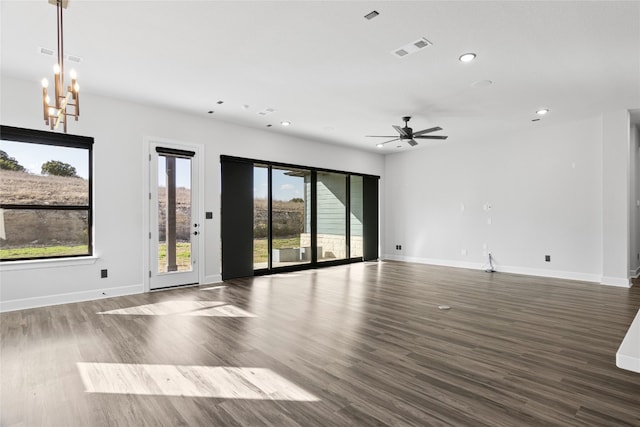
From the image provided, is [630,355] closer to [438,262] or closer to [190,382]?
[190,382]

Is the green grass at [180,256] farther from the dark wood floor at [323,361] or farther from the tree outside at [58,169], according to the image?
the tree outside at [58,169]

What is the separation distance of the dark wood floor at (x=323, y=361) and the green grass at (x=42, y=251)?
2.61 feet

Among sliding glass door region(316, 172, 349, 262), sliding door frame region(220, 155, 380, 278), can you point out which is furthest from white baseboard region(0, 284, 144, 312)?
sliding glass door region(316, 172, 349, 262)

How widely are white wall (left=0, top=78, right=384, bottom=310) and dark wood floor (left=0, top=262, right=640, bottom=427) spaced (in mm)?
352

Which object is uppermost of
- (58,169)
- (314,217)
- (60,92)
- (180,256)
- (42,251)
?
(60,92)

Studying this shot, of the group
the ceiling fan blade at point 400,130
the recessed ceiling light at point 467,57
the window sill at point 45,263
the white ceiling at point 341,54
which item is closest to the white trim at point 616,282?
the white ceiling at point 341,54

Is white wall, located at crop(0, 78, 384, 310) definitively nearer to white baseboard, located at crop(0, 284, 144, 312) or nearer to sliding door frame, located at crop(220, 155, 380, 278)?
white baseboard, located at crop(0, 284, 144, 312)

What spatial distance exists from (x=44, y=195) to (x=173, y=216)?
180 cm

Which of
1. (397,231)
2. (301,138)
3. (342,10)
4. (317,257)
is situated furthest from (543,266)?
(342,10)

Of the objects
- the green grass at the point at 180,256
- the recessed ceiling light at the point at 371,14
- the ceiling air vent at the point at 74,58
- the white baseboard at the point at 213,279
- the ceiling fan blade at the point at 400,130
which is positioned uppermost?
the ceiling air vent at the point at 74,58

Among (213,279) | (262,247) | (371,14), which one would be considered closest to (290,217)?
(262,247)

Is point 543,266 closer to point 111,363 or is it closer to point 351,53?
point 351,53

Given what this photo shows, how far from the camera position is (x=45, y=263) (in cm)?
480

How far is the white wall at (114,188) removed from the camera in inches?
184
